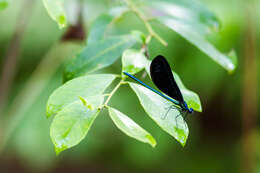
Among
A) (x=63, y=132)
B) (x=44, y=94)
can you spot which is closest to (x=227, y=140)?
(x=44, y=94)

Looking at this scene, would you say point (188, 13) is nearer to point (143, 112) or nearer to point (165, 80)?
point (165, 80)

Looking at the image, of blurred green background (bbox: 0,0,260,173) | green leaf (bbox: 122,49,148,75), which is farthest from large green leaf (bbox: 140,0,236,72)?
blurred green background (bbox: 0,0,260,173)

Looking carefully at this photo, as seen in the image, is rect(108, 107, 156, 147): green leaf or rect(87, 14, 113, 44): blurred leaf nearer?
rect(108, 107, 156, 147): green leaf

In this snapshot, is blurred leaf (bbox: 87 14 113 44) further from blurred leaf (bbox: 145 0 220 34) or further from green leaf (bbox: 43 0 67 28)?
green leaf (bbox: 43 0 67 28)

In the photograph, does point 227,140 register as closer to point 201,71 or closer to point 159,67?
point 201,71

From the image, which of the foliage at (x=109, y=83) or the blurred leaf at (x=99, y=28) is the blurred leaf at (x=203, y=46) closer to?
the foliage at (x=109, y=83)

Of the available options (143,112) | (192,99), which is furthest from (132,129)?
(143,112)

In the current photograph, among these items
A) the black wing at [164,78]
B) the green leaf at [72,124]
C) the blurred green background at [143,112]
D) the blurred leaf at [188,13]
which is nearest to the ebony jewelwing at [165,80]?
the black wing at [164,78]
